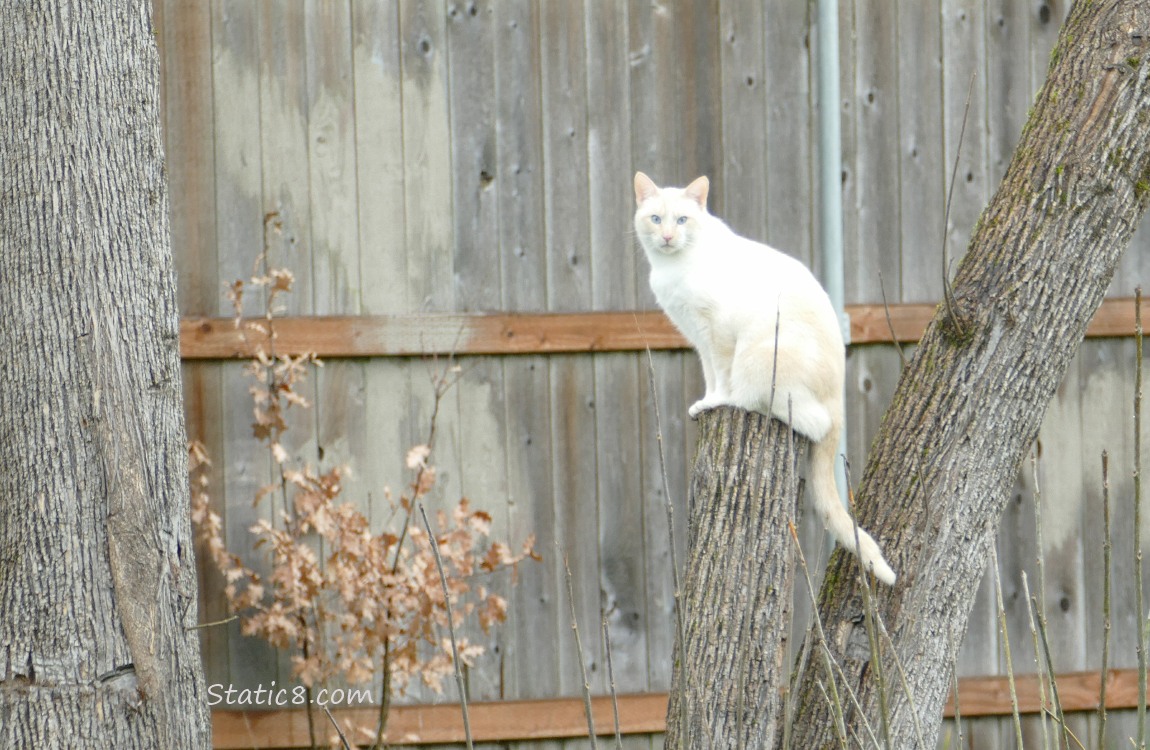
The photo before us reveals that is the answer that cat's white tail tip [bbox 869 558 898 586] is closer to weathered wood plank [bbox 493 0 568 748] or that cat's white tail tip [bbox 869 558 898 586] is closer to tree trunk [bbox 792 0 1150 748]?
tree trunk [bbox 792 0 1150 748]

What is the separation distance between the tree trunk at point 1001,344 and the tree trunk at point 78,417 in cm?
139

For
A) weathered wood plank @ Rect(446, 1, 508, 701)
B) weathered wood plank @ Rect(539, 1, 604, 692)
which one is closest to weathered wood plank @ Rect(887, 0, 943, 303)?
weathered wood plank @ Rect(539, 1, 604, 692)

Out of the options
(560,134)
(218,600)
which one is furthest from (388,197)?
(218,600)

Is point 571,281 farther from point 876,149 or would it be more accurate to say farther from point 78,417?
point 78,417

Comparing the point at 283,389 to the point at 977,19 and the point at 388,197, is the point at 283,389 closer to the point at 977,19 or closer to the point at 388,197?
the point at 388,197

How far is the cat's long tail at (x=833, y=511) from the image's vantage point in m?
2.35

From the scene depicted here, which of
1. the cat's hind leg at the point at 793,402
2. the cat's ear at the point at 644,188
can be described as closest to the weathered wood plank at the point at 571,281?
the cat's ear at the point at 644,188

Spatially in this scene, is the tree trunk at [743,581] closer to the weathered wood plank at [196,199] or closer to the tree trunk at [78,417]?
the tree trunk at [78,417]

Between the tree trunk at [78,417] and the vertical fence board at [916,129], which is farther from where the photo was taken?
the vertical fence board at [916,129]

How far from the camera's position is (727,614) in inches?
90.9

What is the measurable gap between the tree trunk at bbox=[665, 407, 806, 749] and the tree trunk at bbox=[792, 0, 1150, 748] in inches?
7.1

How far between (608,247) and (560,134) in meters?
0.43

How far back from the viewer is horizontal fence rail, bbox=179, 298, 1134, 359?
3.89 meters

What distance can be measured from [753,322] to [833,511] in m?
0.52
